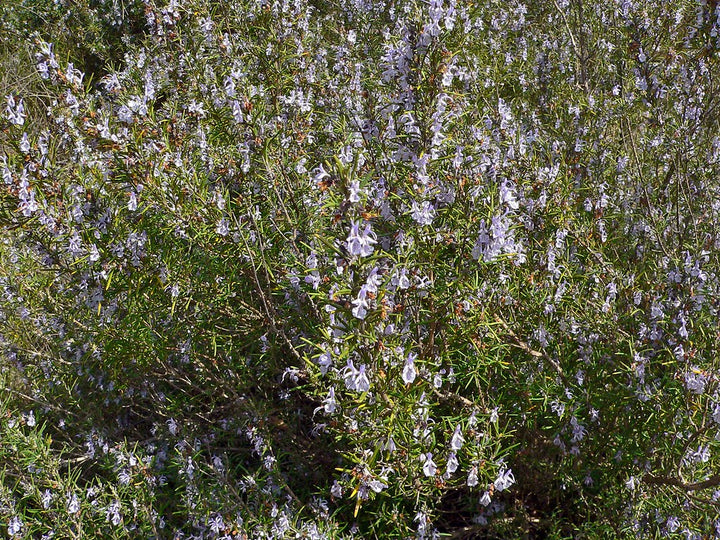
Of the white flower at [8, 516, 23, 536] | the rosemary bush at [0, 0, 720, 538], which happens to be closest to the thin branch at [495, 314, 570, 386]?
the rosemary bush at [0, 0, 720, 538]

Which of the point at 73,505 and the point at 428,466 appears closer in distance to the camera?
the point at 428,466

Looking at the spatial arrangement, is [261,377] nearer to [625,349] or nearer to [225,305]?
[225,305]

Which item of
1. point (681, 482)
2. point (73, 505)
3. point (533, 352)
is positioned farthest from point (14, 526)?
point (681, 482)

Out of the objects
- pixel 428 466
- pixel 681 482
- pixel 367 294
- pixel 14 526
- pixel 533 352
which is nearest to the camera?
pixel 367 294

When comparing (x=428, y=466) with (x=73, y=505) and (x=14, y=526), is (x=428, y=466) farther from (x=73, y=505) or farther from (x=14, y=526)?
(x=14, y=526)

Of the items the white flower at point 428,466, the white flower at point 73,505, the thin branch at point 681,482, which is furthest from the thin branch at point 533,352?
the white flower at point 73,505

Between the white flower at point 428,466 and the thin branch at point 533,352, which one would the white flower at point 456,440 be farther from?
the thin branch at point 533,352

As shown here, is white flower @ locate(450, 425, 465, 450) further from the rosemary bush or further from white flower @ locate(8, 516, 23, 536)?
white flower @ locate(8, 516, 23, 536)

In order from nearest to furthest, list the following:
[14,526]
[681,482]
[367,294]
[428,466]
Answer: [367,294] < [428,466] < [681,482] < [14,526]

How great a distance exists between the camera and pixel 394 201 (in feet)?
7.41

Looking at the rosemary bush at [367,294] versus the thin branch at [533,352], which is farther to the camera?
the thin branch at [533,352]

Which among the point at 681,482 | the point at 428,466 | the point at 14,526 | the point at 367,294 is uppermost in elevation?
the point at 367,294

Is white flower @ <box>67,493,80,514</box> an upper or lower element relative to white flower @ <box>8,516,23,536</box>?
upper

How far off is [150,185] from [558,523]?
2359 millimetres
